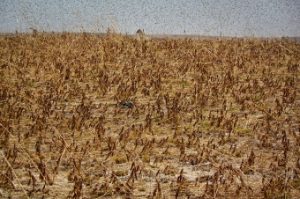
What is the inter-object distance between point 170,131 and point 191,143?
693 mm

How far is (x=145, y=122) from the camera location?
6.84 meters

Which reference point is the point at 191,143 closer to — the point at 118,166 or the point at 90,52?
the point at 118,166

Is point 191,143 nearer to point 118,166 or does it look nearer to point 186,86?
point 118,166

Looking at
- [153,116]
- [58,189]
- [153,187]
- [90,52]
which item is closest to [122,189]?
[153,187]

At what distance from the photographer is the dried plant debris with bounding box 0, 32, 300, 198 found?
14.4ft

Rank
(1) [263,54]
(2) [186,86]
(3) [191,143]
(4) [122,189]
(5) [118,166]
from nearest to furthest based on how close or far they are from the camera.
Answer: (4) [122,189], (5) [118,166], (3) [191,143], (2) [186,86], (1) [263,54]

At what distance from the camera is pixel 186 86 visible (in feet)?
30.5

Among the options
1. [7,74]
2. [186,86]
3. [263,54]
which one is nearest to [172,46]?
[263,54]

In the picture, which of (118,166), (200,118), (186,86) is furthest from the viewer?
(186,86)

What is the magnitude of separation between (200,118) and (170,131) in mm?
848

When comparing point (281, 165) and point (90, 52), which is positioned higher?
point (90, 52)

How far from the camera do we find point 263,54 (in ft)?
43.9

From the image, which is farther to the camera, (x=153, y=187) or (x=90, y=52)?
(x=90, y=52)

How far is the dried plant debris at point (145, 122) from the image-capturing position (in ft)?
14.4
